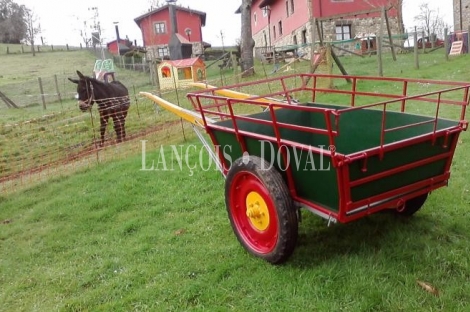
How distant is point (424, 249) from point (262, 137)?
1.49 meters

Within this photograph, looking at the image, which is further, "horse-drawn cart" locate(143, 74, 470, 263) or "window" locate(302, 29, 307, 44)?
"window" locate(302, 29, 307, 44)

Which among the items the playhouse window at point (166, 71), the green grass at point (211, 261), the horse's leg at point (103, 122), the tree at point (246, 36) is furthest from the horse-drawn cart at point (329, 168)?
the playhouse window at point (166, 71)

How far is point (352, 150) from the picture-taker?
3.85 m

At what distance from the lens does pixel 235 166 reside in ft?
11.2

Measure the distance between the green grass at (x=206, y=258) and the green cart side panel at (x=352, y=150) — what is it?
1.88ft

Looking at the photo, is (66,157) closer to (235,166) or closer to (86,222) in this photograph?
(86,222)

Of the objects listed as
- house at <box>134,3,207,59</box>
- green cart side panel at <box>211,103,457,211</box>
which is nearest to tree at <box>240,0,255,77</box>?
green cart side panel at <box>211,103,457,211</box>

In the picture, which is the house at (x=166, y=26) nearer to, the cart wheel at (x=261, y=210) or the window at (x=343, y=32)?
the window at (x=343, y=32)

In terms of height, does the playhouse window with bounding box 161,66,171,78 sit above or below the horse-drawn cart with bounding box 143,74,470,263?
above

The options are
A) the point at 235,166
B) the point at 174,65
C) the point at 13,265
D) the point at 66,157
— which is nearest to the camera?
the point at 235,166

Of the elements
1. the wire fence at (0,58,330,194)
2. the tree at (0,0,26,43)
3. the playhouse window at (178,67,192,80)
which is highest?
the tree at (0,0,26,43)

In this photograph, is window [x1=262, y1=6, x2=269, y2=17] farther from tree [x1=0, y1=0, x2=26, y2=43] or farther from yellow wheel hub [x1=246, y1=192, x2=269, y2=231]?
tree [x1=0, y1=0, x2=26, y2=43]

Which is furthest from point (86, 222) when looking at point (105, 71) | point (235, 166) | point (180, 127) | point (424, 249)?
point (105, 71)

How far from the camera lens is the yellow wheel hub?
11.0 ft
